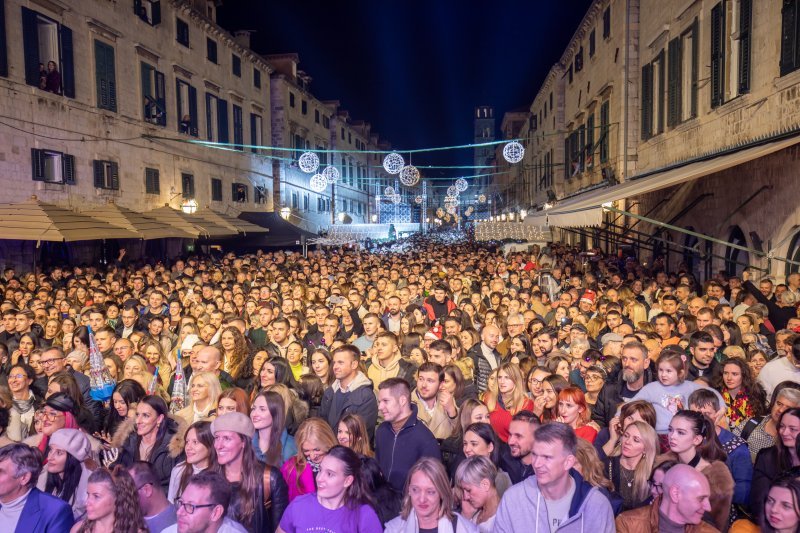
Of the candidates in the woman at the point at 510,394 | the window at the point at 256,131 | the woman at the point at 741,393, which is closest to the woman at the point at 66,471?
the woman at the point at 510,394

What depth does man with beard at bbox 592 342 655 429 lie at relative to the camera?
589 centimetres

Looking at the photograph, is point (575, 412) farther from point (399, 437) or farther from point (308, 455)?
point (308, 455)

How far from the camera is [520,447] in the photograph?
4.59m

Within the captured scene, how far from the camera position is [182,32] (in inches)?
1011

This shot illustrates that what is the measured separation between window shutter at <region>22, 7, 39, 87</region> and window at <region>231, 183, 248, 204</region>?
13.8 metres

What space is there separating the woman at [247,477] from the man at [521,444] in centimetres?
169

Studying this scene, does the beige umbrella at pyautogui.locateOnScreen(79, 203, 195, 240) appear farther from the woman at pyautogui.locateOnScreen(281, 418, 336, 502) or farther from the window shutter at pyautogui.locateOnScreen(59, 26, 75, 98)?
the woman at pyautogui.locateOnScreen(281, 418, 336, 502)

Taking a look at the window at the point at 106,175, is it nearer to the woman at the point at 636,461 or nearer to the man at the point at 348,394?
the man at the point at 348,394

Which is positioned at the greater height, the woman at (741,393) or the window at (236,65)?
the window at (236,65)

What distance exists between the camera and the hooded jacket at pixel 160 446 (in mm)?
4828

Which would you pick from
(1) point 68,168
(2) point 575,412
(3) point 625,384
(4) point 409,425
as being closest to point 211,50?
(1) point 68,168

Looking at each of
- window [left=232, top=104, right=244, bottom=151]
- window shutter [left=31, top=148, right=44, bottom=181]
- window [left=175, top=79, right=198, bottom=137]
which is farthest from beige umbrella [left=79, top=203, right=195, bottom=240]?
window [left=232, top=104, right=244, bottom=151]

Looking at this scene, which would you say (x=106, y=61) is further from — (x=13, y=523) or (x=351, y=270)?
(x=13, y=523)

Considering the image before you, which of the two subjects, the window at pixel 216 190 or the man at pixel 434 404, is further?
the window at pixel 216 190
